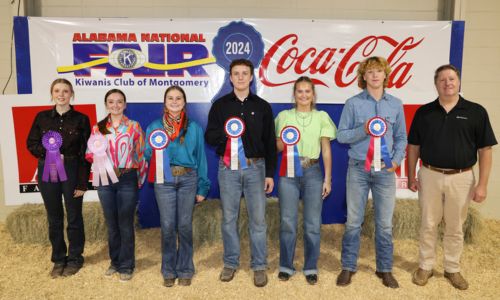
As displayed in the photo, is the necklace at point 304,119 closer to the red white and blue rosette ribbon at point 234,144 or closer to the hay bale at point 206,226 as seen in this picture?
the red white and blue rosette ribbon at point 234,144

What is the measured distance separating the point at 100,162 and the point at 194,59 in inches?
56.8

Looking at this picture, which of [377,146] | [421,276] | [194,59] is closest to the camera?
[377,146]

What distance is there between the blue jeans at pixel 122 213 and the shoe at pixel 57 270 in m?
0.38

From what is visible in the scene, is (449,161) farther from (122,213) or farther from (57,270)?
(57,270)

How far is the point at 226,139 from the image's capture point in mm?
2572

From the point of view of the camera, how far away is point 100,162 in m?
2.53

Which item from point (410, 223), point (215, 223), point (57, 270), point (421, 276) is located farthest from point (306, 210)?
point (57, 270)

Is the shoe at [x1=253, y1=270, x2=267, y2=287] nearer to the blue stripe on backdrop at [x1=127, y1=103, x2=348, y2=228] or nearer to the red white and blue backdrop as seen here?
the blue stripe on backdrop at [x1=127, y1=103, x2=348, y2=228]

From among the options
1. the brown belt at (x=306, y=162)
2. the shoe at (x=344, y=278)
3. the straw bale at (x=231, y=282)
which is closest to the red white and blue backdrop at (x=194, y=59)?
the straw bale at (x=231, y=282)

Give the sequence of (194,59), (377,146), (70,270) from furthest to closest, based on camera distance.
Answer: (194,59)
(70,270)
(377,146)

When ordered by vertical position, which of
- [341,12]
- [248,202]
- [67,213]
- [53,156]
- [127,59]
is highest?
[341,12]

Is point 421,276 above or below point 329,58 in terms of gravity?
below

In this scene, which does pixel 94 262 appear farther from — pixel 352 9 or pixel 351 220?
pixel 352 9

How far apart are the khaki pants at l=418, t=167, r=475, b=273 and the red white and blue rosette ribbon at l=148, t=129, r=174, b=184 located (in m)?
1.65
